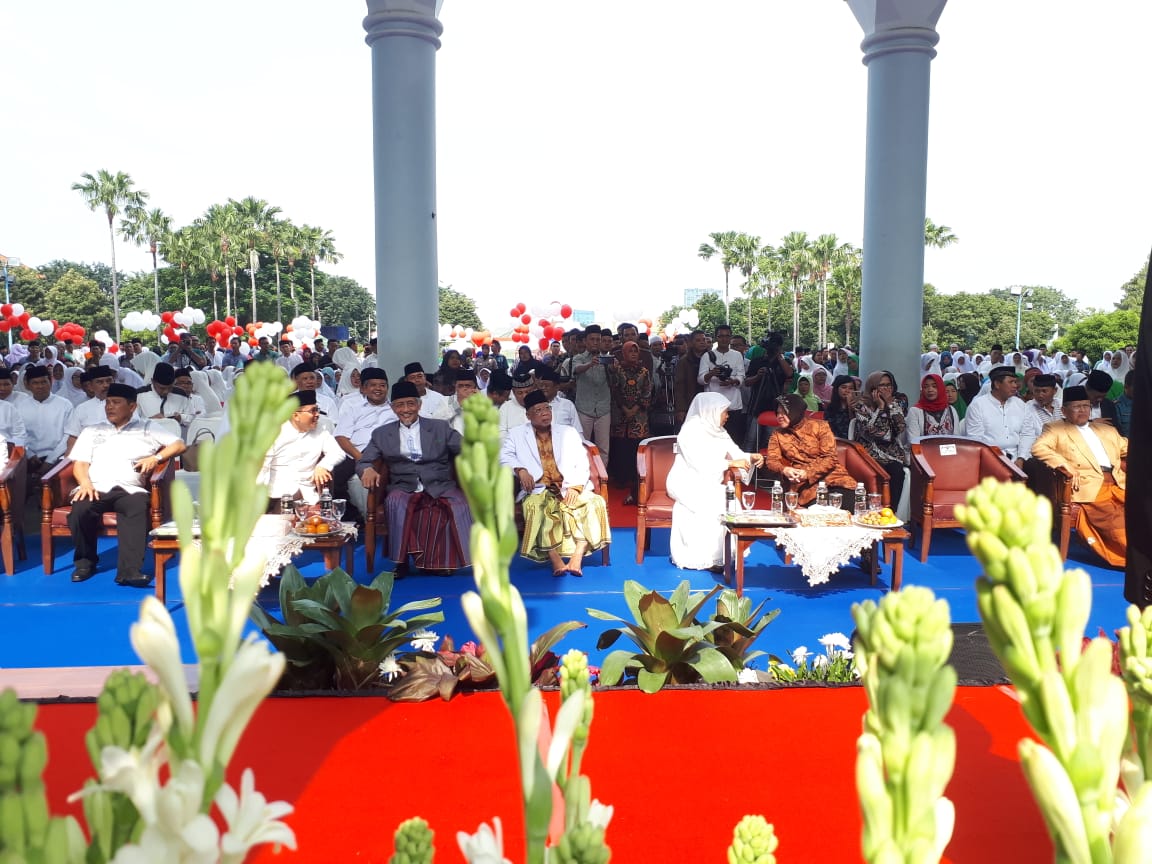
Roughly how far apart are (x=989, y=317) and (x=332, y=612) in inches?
1677

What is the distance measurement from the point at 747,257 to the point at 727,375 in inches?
1569

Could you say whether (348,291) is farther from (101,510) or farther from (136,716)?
(136,716)

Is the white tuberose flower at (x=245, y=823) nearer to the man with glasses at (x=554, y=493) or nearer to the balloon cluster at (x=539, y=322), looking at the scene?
the man with glasses at (x=554, y=493)

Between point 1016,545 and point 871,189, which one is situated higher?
point 871,189

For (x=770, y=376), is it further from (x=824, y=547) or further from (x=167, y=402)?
(x=167, y=402)

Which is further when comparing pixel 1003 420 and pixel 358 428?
pixel 1003 420

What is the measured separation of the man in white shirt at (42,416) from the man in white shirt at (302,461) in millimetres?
2616

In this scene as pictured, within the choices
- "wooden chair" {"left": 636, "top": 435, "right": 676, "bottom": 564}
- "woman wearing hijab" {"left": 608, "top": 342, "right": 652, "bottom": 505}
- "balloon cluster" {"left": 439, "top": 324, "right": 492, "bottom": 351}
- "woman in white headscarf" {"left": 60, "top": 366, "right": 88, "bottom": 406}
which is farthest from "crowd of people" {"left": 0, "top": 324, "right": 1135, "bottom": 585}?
"balloon cluster" {"left": 439, "top": 324, "right": 492, "bottom": 351}

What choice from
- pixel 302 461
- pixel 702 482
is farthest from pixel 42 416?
pixel 702 482

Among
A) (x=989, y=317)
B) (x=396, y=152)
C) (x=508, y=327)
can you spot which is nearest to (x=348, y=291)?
(x=989, y=317)

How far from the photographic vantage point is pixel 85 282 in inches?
1693

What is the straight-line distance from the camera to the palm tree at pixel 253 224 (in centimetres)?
4459

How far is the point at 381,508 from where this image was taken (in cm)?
680

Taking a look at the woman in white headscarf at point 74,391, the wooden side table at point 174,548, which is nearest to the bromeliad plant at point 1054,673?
the wooden side table at point 174,548
